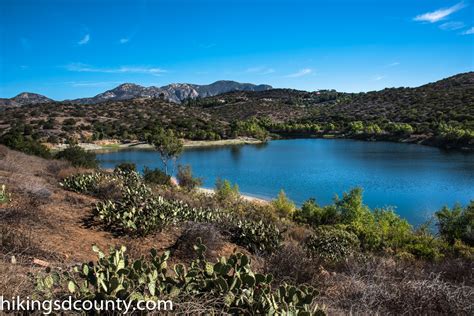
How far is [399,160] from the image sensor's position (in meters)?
50.4

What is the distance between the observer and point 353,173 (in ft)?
138

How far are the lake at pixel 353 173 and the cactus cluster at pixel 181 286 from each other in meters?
22.6

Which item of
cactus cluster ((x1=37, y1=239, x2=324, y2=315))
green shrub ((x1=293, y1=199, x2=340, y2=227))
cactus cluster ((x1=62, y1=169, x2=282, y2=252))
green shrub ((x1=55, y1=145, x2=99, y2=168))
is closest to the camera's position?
cactus cluster ((x1=37, y1=239, x2=324, y2=315))

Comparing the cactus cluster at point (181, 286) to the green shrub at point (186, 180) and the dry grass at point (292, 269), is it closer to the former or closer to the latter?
the dry grass at point (292, 269)

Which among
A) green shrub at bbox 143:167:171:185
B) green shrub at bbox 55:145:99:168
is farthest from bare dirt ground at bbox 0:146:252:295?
green shrub at bbox 143:167:171:185

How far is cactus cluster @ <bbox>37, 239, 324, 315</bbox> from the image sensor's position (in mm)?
3565

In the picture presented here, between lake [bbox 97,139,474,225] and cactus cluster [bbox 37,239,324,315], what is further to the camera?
lake [bbox 97,139,474,225]

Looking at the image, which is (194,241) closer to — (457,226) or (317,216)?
(317,216)

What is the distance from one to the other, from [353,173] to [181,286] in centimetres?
4049

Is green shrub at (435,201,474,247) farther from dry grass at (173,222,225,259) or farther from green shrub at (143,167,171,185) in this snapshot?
green shrub at (143,167,171,185)

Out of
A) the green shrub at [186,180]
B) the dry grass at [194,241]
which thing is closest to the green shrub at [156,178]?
the green shrub at [186,180]

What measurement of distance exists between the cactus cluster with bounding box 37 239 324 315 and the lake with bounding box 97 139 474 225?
22608mm

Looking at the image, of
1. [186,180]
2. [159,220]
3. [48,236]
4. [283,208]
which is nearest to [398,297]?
[159,220]

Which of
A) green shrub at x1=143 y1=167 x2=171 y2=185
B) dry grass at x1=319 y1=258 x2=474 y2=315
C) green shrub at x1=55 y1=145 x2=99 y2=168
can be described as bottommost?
green shrub at x1=143 y1=167 x2=171 y2=185
